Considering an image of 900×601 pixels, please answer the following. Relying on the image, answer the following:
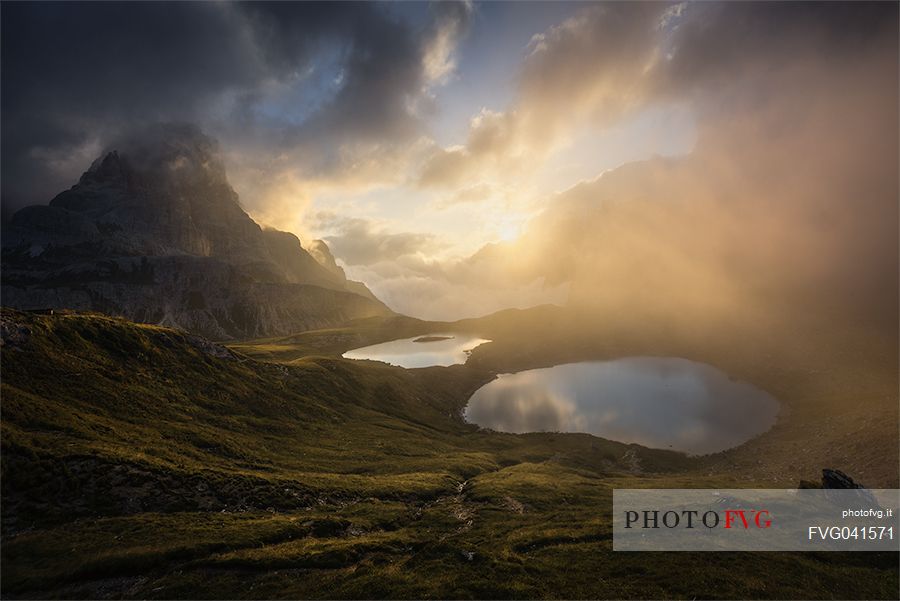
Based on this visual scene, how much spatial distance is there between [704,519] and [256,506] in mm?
49392

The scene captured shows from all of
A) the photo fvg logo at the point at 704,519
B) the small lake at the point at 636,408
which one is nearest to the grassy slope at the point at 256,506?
the photo fvg logo at the point at 704,519

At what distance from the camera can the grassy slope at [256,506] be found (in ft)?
90.5

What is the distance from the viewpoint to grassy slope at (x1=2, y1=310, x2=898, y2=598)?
2759 centimetres

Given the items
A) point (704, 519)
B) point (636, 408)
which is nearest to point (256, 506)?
point (704, 519)

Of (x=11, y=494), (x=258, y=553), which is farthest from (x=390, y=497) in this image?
(x=11, y=494)

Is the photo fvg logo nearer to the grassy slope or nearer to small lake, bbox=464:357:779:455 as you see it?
the grassy slope

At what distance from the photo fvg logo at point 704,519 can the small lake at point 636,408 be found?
70363 mm

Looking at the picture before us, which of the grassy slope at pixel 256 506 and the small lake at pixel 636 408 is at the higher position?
the grassy slope at pixel 256 506

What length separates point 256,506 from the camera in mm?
40875

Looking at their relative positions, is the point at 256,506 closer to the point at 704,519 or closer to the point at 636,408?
the point at 704,519

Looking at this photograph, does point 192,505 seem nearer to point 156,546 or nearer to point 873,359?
point 156,546

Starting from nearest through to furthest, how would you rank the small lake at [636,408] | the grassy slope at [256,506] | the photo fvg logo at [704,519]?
the grassy slope at [256,506], the photo fvg logo at [704,519], the small lake at [636,408]

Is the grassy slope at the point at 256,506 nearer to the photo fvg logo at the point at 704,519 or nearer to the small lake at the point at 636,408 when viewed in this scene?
the photo fvg logo at the point at 704,519

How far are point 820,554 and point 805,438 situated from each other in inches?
4015
